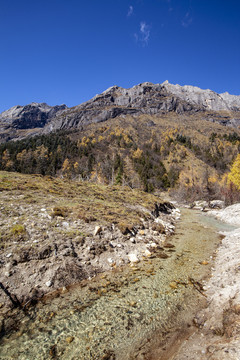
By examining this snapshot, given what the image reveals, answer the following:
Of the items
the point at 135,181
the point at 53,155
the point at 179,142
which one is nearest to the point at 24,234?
the point at 135,181

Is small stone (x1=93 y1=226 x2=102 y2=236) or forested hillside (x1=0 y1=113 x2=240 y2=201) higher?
forested hillside (x1=0 y1=113 x2=240 y2=201)

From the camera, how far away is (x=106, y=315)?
18.8ft

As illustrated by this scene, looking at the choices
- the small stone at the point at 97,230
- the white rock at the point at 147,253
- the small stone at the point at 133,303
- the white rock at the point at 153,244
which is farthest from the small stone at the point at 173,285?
the small stone at the point at 97,230

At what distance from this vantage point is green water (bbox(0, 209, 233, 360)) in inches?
175

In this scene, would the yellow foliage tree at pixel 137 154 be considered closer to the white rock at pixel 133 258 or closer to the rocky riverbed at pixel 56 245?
the rocky riverbed at pixel 56 245

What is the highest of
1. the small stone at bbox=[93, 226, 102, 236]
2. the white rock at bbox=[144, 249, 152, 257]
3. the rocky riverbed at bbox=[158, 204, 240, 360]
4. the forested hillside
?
the forested hillside

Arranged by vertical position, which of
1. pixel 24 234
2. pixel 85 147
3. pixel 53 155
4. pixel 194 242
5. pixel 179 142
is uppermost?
pixel 179 142

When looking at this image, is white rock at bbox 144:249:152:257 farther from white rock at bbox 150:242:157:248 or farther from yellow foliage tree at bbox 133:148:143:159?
yellow foliage tree at bbox 133:148:143:159

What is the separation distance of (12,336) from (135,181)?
85108mm

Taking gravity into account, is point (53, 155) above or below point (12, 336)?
above

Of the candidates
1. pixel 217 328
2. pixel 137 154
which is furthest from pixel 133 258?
pixel 137 154

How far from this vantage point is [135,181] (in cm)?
8900

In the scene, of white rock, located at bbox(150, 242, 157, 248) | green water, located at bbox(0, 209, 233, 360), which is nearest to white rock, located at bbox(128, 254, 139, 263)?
green water, located at bbox(0, 209, 233, 360)

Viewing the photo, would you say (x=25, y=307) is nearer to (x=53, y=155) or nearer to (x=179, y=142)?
(x=53, y=155)
